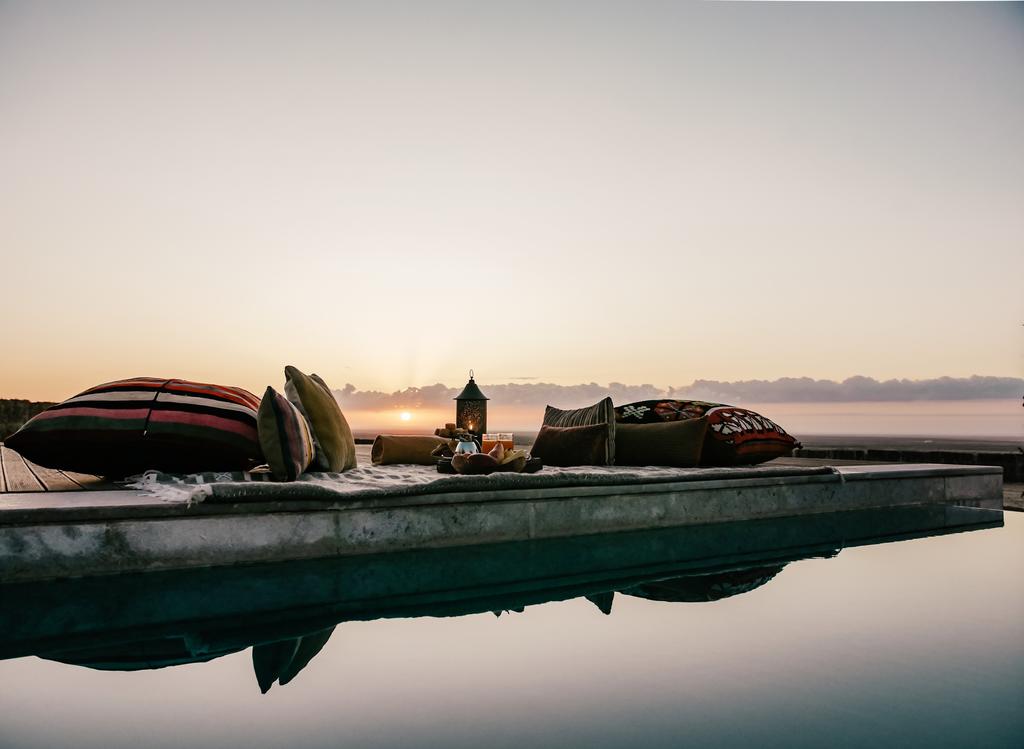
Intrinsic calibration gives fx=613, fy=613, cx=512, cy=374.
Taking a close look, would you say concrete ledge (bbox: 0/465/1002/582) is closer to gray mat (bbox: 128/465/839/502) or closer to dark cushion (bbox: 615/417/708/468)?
gray mat (bbox: 128/465/839/502)

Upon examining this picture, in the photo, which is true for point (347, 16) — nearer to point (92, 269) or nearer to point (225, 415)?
point (92, 269)

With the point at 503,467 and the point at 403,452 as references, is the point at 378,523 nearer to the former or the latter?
the point at 503,467

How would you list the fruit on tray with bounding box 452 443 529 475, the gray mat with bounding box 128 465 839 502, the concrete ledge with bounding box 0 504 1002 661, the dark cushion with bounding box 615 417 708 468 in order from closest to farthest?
the concrete ledge with bounding box 0 504 1002 661
the gray mat with bounding box 128 465 839 502
the fruit on tray with bounding box 452 443 529 475
the dark cushion with bounding box 615 417 708 468

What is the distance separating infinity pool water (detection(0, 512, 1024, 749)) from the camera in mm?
1275

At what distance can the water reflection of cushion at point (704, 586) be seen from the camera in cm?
249

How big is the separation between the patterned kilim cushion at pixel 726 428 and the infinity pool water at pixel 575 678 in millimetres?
1892

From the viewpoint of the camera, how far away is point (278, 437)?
3031mm

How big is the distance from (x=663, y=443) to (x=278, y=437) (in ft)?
8.75

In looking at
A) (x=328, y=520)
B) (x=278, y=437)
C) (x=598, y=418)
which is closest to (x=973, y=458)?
(x=598, y=418)

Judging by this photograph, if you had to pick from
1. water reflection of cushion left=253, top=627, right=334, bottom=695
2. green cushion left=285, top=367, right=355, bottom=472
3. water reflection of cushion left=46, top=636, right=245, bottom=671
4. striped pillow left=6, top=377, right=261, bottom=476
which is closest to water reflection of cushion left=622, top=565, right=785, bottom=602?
water reflection of cushion left=253, top=627, right=334, bottom=695

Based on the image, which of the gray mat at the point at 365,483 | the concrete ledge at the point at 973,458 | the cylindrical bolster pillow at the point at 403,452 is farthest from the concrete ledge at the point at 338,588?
the concrete ledge at the point at 973,458

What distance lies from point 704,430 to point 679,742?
3356 millimetres

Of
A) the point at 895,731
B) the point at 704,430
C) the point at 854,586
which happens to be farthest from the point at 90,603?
the point at 704,430

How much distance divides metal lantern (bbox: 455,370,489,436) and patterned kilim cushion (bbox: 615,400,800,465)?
1243mm
